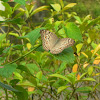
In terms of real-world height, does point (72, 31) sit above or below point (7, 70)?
above

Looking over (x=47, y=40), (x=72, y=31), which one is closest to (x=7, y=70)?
(x=47, y=40)

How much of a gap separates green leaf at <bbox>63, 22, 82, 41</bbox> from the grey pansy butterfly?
43 millimetres

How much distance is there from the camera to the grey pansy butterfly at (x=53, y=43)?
613mm

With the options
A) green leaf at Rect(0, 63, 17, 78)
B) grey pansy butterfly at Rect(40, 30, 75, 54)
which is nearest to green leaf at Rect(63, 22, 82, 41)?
grey pansy butterfly at Rect(40, 30, 75, 54)

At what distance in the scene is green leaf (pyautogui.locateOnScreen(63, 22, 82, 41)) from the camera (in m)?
0.68

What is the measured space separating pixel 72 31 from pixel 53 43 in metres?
0.09

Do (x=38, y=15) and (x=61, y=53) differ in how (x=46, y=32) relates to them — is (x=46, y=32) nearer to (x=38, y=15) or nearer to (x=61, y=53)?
(x=61, y=53)

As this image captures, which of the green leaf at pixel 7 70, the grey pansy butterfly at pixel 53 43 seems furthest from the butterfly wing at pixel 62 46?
the green leaf at pixel 7 70

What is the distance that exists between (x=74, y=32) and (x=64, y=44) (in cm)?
10

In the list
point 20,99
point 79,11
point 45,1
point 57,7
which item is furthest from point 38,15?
point 20,99

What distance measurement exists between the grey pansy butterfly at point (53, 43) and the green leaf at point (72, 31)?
0.04 m

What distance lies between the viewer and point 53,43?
0.68 m

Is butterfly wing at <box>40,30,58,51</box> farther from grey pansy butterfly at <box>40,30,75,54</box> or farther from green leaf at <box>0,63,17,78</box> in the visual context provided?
green leaf at <box>0,63,17,78</box>

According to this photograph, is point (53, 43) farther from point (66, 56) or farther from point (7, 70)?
point (7, 70)
